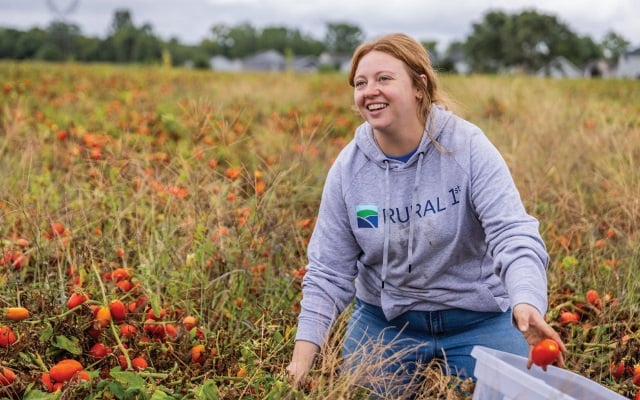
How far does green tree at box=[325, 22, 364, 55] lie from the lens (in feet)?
357

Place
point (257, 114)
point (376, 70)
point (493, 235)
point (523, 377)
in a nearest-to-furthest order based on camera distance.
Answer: point (523, 377)
point (493, 235)
point (376, 70)
point (257, 114)

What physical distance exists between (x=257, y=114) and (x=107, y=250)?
5170 mm

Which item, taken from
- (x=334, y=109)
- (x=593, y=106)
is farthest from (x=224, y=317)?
(x=334, y=109)

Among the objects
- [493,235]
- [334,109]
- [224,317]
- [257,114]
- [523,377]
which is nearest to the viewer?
[523,377]

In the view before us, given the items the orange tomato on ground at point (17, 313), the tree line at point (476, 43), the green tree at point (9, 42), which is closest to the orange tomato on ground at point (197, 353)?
the orange tomato on ground at point (17, 313)

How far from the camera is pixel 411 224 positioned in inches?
87.5

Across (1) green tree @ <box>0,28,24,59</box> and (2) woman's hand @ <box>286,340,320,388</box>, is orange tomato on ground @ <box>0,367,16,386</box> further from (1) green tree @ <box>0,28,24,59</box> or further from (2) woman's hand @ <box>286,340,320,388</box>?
(1) green tree @ <box>0,28,24,59</box>

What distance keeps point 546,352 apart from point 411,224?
835 millimetres

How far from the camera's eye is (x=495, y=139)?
4.90 metres

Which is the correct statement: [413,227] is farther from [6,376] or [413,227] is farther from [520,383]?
[6,376]

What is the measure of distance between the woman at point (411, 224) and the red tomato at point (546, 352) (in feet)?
1.98

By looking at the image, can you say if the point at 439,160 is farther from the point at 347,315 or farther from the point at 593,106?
the point at 593,106

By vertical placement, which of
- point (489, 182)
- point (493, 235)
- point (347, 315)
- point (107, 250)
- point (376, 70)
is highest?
point (376, 70)

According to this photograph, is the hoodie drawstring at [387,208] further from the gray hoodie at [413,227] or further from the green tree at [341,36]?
the green tree at [341,36]
